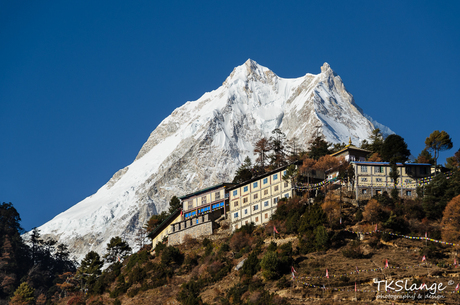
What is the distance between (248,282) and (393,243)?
1634 centimetres

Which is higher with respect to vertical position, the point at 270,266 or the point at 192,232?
the point at 192,232

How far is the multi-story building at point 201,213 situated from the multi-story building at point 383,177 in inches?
849

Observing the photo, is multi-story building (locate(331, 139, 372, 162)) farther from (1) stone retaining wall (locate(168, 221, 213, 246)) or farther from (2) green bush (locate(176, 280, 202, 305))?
(2) green bush (locate(176, 280, 202, 305))

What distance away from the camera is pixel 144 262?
286 ft

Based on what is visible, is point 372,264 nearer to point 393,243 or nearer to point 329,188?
point 393,243

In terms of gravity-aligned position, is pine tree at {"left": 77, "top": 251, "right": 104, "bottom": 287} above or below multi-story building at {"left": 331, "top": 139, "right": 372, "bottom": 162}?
below

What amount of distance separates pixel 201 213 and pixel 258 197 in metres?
13.0

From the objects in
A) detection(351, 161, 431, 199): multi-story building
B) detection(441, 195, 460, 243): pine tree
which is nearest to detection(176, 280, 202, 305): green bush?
detection(351, 161, 431, 199): multi-story building

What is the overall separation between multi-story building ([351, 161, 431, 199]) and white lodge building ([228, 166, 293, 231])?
360 inches

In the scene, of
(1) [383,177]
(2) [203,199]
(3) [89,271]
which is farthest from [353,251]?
(3) [89,271]

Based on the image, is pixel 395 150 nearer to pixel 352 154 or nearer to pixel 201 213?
pixel 352 154

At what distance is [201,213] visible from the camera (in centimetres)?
9225

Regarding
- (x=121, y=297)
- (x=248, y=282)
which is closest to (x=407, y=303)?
(x=248, y=282)

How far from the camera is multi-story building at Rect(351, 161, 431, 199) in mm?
76438
